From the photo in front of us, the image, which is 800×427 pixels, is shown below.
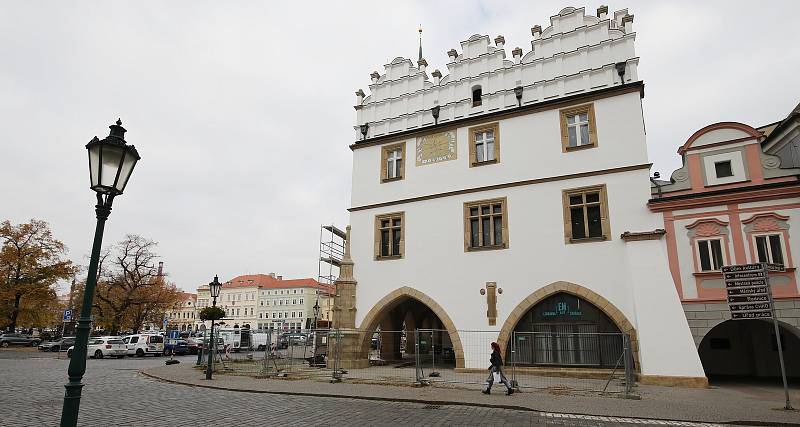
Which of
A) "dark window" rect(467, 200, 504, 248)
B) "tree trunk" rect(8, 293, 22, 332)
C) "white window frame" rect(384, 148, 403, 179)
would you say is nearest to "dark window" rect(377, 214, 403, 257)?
"white window frame" rect(384, 148, 403, 179)

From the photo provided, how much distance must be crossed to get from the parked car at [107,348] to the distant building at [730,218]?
1404 inches

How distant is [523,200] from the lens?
1950 cm

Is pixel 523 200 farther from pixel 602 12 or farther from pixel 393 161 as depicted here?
pixel 602 12

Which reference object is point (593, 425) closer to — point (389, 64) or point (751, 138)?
point (751, 138)

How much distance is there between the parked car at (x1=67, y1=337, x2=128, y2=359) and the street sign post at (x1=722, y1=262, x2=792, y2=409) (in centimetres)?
3734

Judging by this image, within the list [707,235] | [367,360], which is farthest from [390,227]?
[707,235]

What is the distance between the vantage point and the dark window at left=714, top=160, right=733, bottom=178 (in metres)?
16.6

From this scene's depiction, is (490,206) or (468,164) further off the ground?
(468,164)

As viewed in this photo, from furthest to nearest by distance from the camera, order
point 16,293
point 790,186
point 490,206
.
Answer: point 16,293, point 490,206, point 790,186

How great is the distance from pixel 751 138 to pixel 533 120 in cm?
754

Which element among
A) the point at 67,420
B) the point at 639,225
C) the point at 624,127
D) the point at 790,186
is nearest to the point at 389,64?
the point at 624,127

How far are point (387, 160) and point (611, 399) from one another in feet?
47.7

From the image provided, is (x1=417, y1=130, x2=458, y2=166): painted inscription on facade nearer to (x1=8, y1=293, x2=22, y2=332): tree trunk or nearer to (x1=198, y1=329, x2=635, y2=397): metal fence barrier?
(x1=198, y1=329, x2=635, y2=397): metal fence barrier

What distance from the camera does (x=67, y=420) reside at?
4508 mm
